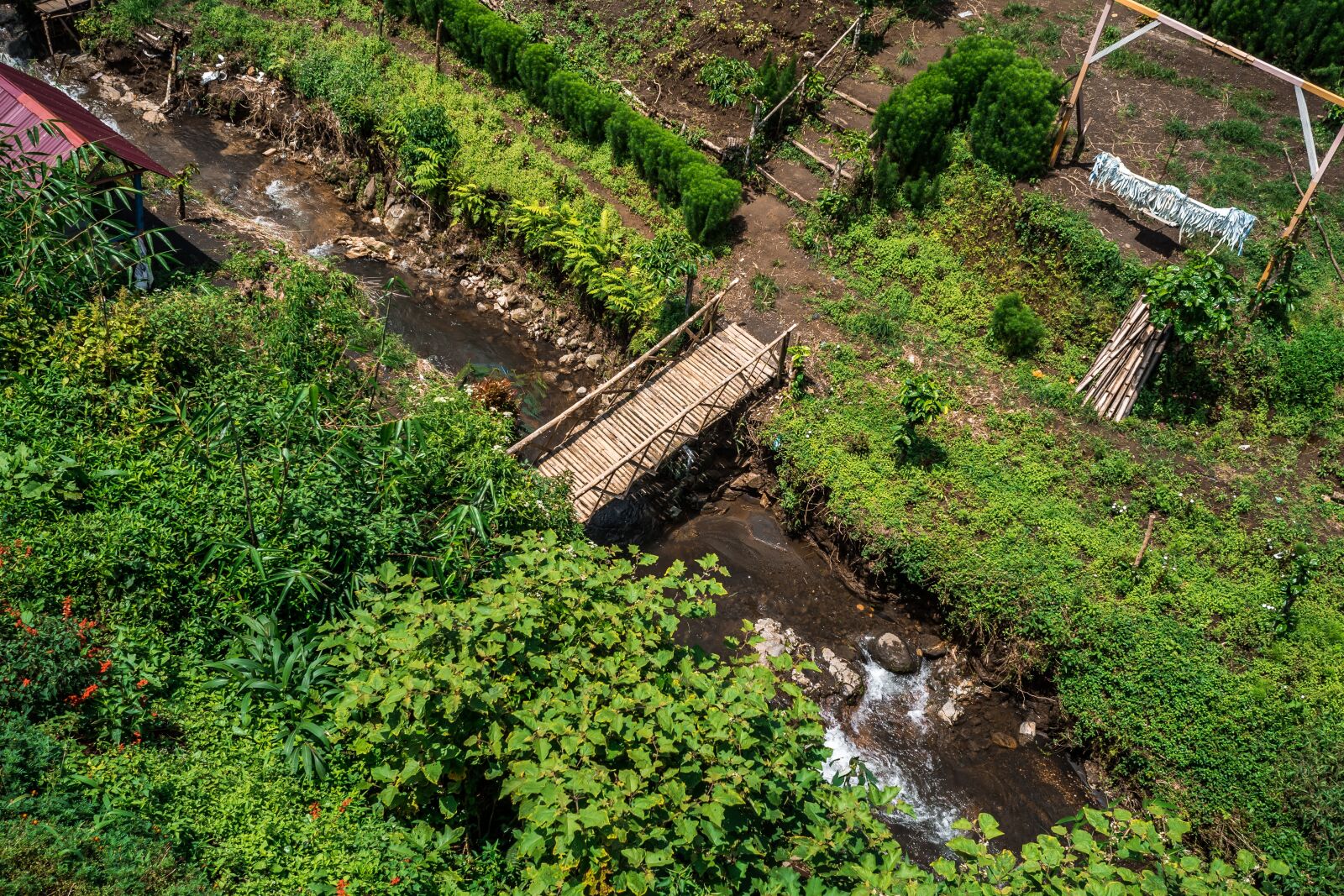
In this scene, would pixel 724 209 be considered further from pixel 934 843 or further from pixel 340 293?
pixel 934 843

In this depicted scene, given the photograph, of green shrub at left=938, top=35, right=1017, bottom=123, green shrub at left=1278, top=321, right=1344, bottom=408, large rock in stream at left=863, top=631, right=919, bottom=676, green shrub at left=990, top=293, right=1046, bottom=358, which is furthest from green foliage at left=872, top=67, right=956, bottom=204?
large rock in stream at left=863, top=631, right=919, bottom=676

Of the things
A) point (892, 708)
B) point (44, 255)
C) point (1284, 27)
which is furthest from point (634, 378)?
point (1284, 27)

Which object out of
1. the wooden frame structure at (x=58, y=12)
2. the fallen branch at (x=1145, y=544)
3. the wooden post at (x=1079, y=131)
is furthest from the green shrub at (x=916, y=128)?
the wooden frame structure at (x=58, y=12)

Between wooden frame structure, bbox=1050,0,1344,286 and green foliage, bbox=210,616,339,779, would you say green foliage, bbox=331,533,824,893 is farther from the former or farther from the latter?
wooden frame structure, bbox=1050,0,1344,286

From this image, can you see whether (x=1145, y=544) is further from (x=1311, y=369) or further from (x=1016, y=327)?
(x=1311, y=369)

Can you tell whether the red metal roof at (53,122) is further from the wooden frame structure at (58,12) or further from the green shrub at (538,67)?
the green shrub at (538,67)

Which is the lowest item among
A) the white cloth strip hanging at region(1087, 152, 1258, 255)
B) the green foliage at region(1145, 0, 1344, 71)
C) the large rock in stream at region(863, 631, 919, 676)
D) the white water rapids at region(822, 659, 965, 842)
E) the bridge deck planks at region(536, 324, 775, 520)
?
the white water rapids at region(822, 659, 965, 842)
